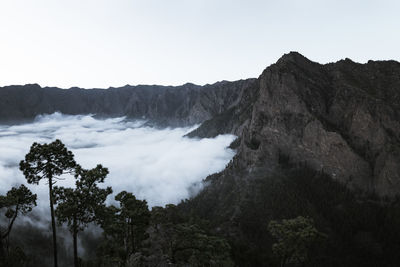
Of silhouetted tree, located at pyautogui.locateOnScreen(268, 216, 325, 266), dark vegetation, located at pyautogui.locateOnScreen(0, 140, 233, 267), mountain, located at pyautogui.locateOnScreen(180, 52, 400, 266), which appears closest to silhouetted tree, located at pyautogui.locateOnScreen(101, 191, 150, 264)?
dark vegetation, located at pyautogui.locateOnScreen(0, 140, 233, 267)

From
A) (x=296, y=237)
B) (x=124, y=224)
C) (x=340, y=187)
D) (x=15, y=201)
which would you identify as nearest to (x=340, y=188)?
(x=340, y=187)

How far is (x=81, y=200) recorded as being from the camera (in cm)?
2792

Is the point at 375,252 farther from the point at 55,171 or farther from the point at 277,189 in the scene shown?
the point at 55,171

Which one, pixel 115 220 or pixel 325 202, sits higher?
pixel 115 220

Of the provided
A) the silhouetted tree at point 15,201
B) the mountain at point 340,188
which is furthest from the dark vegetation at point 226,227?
the mountain at point 340,188

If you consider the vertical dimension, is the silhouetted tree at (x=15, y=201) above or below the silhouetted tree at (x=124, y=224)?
above

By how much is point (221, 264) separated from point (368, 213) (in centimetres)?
16185

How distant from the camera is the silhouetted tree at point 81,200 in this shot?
27.4 metres

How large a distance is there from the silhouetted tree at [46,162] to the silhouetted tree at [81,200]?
1.71 meters

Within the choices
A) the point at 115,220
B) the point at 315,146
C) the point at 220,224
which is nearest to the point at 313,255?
the point at 220,224

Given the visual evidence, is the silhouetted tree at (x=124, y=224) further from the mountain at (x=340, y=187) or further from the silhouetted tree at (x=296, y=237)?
the mountain at (x=340, y=187)

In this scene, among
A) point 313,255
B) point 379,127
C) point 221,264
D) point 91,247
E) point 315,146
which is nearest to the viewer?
point 221,264

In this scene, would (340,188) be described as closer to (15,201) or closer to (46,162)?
(46,162)

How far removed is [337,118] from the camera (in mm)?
194750
